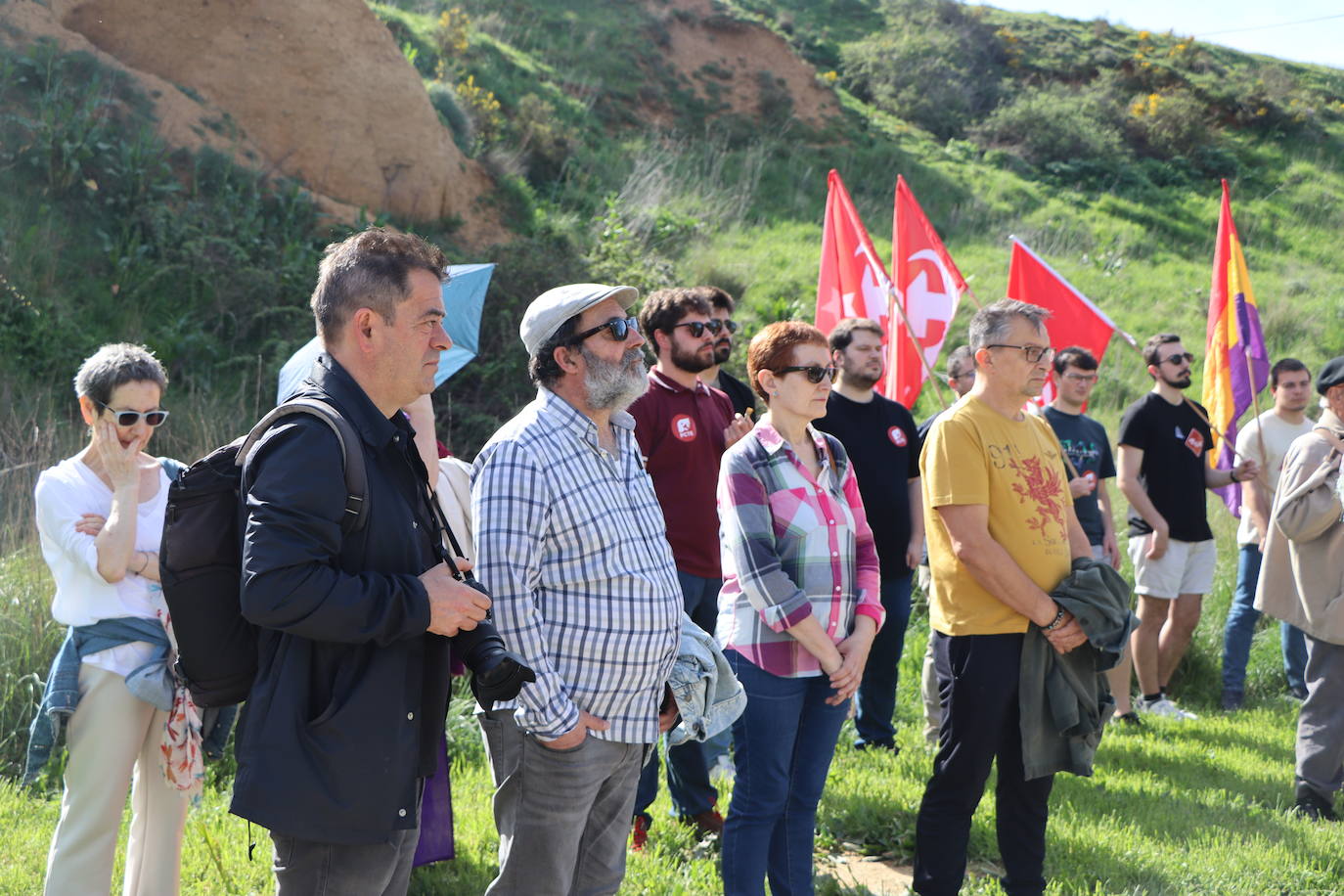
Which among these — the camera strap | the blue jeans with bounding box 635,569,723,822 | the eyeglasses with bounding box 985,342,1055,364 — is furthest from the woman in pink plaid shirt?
the camera strap

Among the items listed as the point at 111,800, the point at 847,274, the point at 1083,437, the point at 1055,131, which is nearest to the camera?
the point at 111,800

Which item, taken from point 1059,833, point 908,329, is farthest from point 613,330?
point 908,329

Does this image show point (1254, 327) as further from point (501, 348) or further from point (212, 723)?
point (212, 723)

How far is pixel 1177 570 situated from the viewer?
7707mm

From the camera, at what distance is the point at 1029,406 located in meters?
7.68

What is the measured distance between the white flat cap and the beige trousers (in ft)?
6.41

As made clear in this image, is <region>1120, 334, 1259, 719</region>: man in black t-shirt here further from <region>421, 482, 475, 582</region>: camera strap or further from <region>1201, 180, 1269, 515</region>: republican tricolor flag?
<region>421, 482, 475, 582</region>: camera strap

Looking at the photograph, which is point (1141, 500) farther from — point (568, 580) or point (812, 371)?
point (568, 580)

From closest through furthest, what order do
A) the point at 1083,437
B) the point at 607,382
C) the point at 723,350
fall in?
the point at 607,382 < the point at 723,350 < the point at 1083,437

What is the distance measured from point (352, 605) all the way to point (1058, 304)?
7.06m

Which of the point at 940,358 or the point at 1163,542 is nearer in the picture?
the point at 1163,542

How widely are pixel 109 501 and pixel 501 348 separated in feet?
27.7

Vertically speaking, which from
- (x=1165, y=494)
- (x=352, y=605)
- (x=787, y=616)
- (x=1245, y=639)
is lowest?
(x=1245, y=639)

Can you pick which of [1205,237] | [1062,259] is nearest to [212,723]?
[1062,259]
